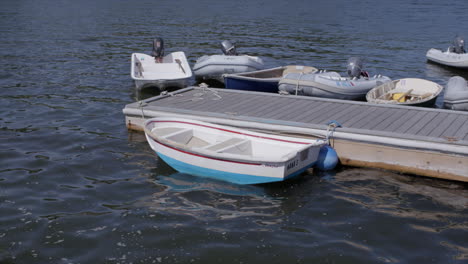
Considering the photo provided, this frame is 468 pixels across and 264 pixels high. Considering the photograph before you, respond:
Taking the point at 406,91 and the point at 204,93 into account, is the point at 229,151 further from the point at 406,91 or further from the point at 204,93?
the point at 406,91

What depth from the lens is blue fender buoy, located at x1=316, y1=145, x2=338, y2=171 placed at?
33.5 feet

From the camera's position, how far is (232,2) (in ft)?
183

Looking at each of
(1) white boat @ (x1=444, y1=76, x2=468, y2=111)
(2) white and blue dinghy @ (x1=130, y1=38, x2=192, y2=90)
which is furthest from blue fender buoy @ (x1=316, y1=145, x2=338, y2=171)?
(2) white and blue dinghy @ (x1=130, y1=38, x2=192, y2=90)

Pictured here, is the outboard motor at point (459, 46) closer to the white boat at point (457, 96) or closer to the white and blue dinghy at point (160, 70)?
the white boat at point (457, 96)

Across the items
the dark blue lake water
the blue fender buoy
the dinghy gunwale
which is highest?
the dinghy gunwale

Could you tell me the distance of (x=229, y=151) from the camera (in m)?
10.0

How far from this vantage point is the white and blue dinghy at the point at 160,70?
16.2 metres

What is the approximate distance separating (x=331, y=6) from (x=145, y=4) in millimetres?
18660

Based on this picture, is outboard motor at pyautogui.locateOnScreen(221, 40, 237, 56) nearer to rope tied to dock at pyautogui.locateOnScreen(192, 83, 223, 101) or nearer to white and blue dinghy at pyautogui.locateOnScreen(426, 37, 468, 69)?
rope tied to dock at pyautogui.locateOnScreen(192, 83, 223, 101)

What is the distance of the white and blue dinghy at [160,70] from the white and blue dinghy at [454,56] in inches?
437

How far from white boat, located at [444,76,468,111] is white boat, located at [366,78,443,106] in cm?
33

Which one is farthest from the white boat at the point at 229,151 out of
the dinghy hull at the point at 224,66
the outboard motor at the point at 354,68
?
the dinghy hull at the point at 224,66

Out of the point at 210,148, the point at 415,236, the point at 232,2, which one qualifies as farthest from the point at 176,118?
the point at 232,2

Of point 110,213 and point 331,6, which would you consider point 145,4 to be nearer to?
point 331,6
